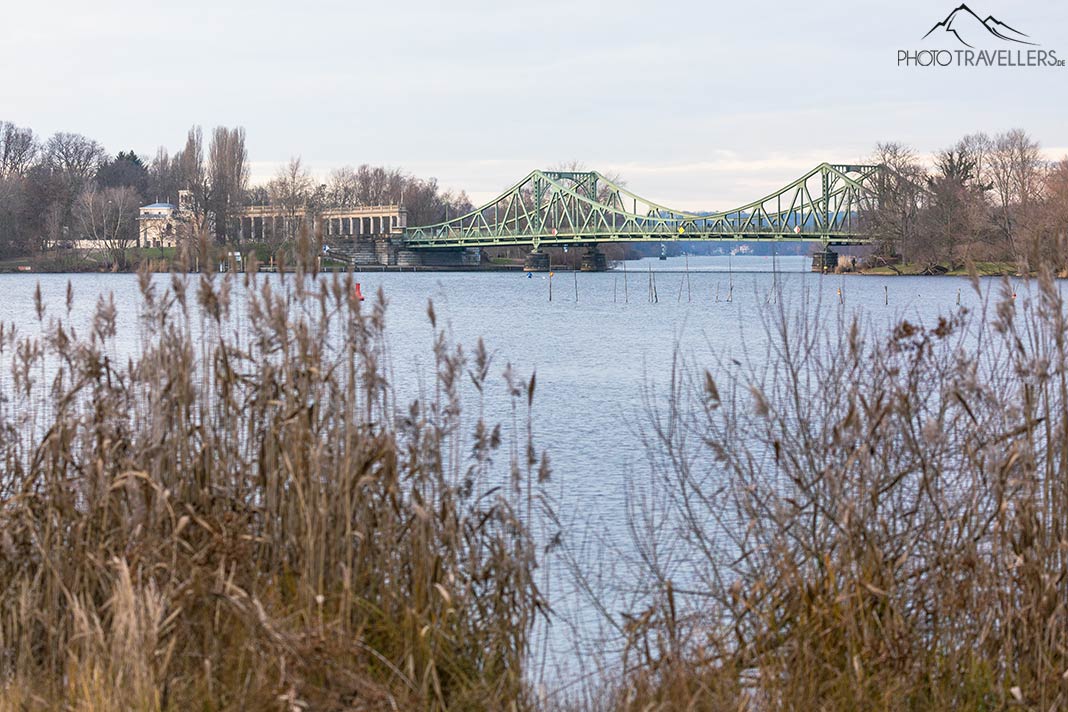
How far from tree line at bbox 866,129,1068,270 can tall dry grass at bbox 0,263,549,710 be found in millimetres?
55320

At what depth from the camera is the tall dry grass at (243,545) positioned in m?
3.82

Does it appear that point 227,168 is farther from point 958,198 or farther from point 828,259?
point 958,198

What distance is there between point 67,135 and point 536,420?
102955 mm

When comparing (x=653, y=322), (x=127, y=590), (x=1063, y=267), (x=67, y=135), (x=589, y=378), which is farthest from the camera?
(x=67, y=135)

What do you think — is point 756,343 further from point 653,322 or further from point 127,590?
point 127,590

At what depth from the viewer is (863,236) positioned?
76500mm

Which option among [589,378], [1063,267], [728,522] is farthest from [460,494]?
[589,378]

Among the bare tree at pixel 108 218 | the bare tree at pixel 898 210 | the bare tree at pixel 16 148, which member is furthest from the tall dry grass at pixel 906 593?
the bare tree at pixel 16 148

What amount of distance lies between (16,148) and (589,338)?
86391 millimetres

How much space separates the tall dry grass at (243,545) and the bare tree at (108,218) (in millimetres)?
79674

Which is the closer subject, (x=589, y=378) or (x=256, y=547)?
(x=256, y=547)

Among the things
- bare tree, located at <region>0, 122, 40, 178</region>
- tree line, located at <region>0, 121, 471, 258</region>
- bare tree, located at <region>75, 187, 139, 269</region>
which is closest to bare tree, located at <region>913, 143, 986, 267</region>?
tree line, located at <region>0, 121, 471, 258</region>

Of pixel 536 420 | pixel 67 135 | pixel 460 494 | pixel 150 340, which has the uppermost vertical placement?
pixel 67 135

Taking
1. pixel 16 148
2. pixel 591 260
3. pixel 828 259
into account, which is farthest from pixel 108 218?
pixel 828 259
